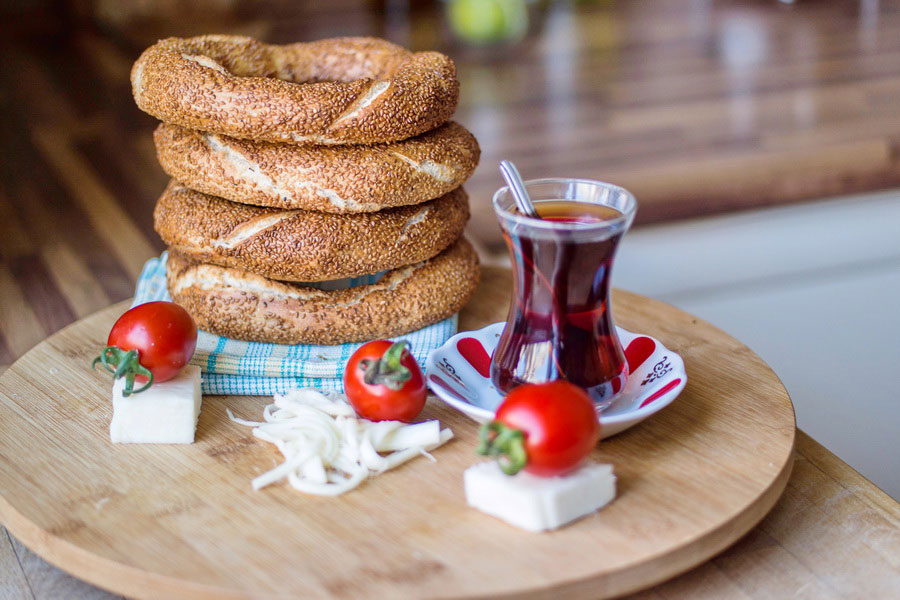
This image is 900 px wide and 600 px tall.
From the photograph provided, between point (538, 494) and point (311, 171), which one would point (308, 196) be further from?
point (538, 494)

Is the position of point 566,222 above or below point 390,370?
above

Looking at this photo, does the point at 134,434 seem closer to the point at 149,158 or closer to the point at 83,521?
the point at 83,521

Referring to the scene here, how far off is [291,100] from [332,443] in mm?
404

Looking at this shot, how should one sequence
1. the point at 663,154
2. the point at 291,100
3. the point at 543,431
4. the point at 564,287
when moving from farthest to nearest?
the point at 663,154, the point at 291,100, the point at 564,287, the point at 543,431

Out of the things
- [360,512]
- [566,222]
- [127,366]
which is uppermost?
[566,222]

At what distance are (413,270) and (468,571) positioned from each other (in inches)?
21.1

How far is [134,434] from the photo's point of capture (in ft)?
3.60

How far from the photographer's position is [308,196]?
118 cm

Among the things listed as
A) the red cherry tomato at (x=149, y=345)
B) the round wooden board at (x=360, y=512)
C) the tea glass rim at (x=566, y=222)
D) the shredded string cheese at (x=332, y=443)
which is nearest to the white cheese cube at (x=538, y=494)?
the round wooden board at (x=360, y=512)

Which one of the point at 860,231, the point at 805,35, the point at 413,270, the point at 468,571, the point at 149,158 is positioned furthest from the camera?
the point at 805,35

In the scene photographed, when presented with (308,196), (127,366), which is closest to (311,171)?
(308,196)

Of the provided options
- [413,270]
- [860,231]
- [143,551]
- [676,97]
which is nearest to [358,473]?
[143,551]

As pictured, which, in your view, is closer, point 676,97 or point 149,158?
point 149,158

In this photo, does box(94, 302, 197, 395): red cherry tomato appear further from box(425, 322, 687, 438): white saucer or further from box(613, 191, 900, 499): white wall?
box(613, 191, 900, 499): white wall
